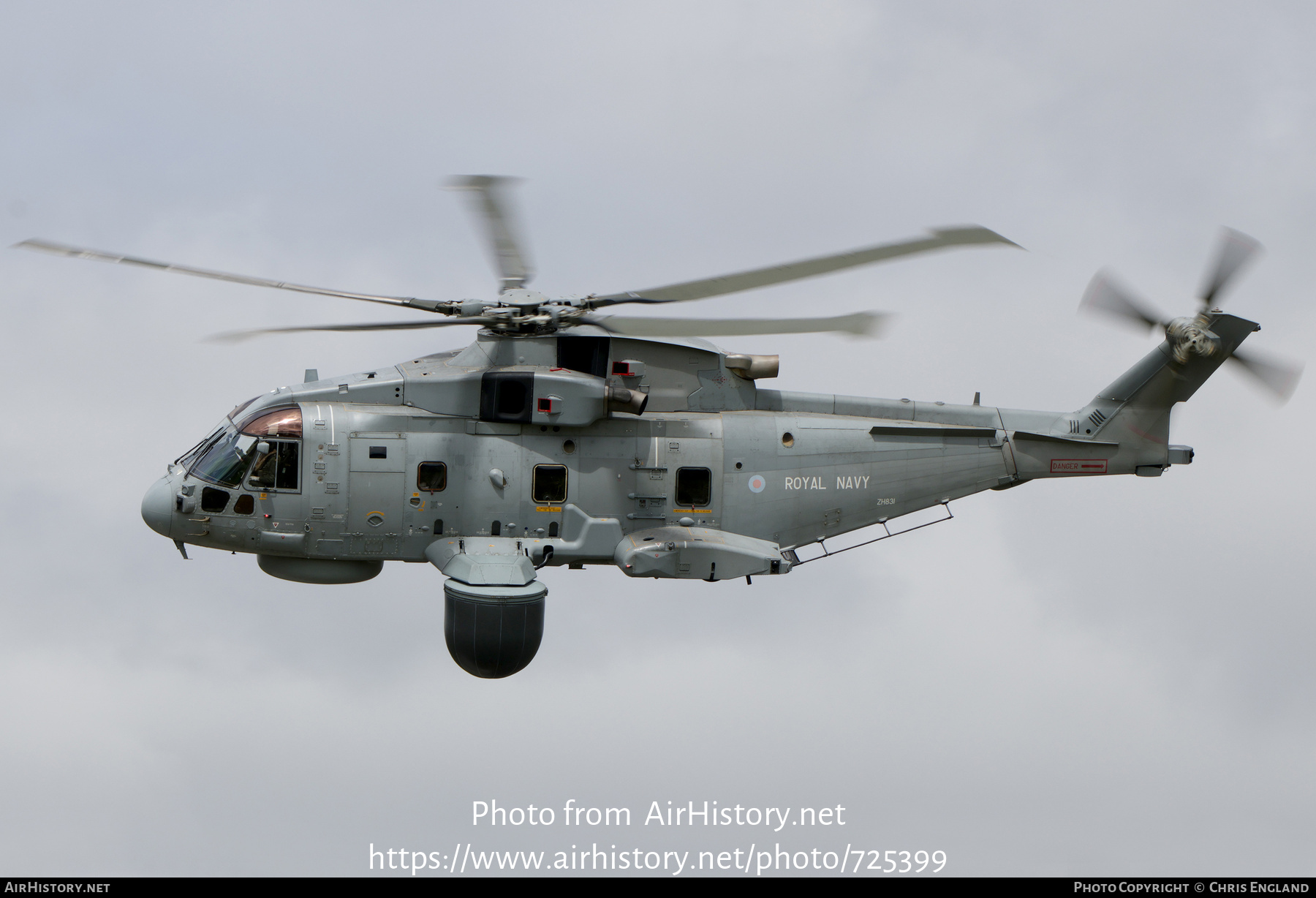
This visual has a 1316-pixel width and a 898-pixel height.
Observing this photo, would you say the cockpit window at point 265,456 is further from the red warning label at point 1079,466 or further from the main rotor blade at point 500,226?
the red warning label at point 1079,466

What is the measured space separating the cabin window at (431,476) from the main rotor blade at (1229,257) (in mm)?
10539

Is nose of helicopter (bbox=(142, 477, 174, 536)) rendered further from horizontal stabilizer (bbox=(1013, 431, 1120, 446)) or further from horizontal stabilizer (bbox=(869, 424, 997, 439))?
horizontal stabilizer (bbox=(1013, 431, 1120, 446))

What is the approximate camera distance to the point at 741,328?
16703 millimetres

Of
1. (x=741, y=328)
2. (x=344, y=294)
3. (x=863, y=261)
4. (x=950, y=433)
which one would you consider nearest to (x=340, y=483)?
(x=344, y=294)

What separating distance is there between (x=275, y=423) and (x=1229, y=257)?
12682 millimetres

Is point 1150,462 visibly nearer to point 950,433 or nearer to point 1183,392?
point 1183,392

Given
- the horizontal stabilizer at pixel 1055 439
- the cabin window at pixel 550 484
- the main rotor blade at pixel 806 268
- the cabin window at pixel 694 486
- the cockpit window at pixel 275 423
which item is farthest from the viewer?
the horizontal stabilizer at pixel 1055 439

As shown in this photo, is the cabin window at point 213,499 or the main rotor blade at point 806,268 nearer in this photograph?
the main rotor blade at point 806,268

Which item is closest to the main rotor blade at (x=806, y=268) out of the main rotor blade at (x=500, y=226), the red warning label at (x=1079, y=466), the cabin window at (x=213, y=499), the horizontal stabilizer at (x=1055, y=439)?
the main rotor blade at (x=500, y=226)

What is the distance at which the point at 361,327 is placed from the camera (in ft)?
55.9

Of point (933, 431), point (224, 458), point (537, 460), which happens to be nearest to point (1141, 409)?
point (933, 431)

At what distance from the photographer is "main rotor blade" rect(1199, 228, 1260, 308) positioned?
1842cm

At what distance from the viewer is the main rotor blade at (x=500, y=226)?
1686cm

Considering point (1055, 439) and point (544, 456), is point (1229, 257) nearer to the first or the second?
point (1055, 439)
